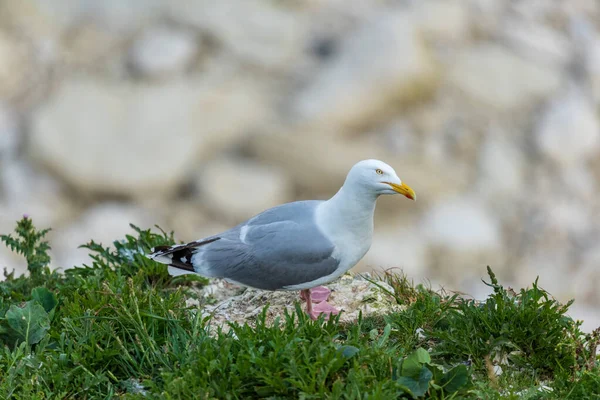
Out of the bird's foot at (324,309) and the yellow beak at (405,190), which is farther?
the bird's foot at (324,309)

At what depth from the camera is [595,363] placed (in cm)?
Answer: 423

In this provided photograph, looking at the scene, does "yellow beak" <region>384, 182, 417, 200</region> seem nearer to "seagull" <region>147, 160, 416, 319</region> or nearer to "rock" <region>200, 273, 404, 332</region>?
"seagull" <region>147, 160, 416, 319</region>

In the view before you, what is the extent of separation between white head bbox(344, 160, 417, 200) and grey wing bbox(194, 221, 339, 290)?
16.3 inches

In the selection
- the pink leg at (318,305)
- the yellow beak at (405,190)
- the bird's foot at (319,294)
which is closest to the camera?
the yellow beak at (405,190)

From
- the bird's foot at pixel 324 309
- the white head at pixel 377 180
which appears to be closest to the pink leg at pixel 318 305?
the bird's foot at pixel 324 309

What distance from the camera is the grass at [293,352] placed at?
147 inches

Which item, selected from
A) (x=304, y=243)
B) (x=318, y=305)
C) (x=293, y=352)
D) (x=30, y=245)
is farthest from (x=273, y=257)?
(x=30, y=245)

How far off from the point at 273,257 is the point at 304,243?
0.69ft

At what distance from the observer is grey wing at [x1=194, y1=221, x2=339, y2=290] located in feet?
15.1

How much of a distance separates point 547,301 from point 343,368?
1330mm

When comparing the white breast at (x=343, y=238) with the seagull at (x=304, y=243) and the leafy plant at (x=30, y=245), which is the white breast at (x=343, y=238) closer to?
the seagull at (x=304, y=243)

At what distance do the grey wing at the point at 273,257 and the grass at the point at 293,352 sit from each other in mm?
379

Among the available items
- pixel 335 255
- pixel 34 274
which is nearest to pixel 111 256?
pixel 34 274

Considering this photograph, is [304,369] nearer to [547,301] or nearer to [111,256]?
[547,301]
